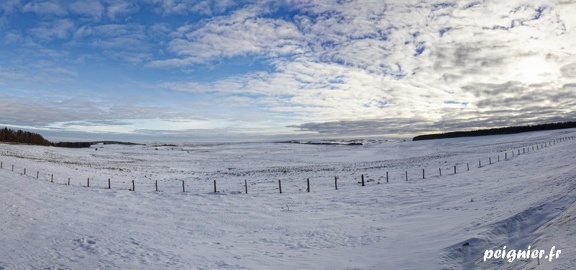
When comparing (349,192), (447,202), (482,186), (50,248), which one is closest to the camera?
(50,248)

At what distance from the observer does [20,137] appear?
108 meters

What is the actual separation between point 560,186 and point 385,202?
951 centimetres

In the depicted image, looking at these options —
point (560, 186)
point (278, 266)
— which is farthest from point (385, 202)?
point (278, 266)

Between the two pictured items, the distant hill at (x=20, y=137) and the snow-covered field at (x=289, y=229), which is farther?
the distant hill at (x=20, y=137)

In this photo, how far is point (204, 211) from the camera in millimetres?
21641

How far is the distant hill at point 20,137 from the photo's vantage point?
3979 inches

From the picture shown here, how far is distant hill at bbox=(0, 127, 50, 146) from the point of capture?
10107 centimetres

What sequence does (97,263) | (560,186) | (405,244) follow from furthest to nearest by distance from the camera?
(560,186), (405,244), (97,263)

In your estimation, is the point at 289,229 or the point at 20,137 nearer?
the point at 289,229

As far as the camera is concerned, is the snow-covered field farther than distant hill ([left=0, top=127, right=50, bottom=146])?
No

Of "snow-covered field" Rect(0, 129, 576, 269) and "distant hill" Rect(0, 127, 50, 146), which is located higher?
"distant hill" Rect(0, 127, 50, 146)

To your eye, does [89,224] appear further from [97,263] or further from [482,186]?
[482,186]

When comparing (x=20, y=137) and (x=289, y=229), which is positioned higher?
(x=20, y=137)

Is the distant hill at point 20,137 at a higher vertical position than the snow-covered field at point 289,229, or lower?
higher
